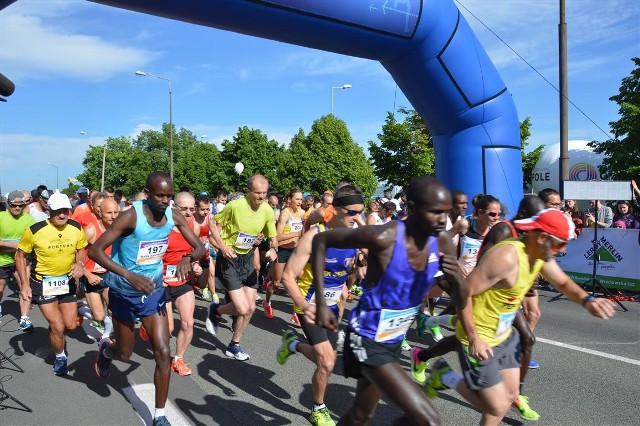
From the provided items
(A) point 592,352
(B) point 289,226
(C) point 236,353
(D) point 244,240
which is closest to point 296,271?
(C) point 236,353

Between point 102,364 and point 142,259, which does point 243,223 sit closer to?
point 142,259

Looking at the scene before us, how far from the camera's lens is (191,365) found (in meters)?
5.78

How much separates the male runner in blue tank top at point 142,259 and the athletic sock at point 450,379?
2.01m

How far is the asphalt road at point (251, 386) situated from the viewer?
434cm

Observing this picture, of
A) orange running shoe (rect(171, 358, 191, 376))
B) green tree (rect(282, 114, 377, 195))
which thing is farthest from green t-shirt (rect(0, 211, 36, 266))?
green tree (rect(282, 114, 377, 195))

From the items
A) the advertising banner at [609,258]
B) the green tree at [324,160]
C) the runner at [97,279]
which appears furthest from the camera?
the green tree at [324,160]

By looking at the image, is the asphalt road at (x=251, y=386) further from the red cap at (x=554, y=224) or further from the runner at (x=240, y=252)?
the red cap at (x=554, y=224)

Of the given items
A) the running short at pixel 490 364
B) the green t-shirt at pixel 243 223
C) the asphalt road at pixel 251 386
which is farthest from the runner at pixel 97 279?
the running short at pixel 490 364

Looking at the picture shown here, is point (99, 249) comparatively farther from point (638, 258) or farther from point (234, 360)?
point (638, 258)

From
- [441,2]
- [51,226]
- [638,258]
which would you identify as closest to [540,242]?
[51,226]

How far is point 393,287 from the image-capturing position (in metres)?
2.92

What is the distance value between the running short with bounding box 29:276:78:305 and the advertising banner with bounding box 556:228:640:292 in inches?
377

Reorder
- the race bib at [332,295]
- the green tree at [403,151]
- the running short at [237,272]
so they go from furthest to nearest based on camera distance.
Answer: the green tree at [403,151] < the running short at [237,272] < the race bib at [332,295]

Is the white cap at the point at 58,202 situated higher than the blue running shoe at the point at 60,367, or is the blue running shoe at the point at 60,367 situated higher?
the white cap at the point at 58,202
